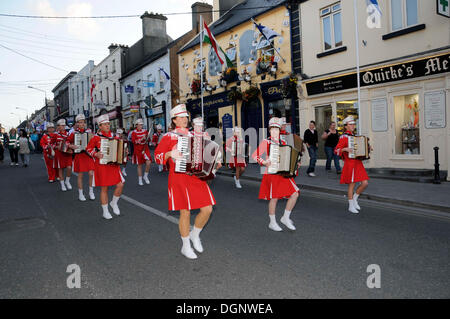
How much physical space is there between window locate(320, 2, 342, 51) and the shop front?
4.82ft

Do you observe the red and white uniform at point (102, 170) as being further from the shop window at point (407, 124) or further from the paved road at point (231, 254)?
the shop window at point (407, 124)

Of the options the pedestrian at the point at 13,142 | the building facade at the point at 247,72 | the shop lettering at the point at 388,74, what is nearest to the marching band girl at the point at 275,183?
the shop lettering at the point at 388,74

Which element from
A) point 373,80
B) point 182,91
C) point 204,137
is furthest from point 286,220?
point 182,91

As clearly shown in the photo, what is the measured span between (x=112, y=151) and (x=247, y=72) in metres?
12.8

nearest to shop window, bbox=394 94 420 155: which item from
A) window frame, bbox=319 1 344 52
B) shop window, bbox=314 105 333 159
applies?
shop window, bbox=314 105 333 159

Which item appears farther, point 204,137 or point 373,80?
point 373,80

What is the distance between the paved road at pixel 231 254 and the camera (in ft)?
11.1

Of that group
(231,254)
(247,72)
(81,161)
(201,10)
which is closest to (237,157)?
(81,161)

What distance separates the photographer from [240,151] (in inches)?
436

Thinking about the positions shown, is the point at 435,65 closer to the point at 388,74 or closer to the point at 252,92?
the point at 388,74

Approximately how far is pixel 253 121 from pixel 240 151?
25.1ft

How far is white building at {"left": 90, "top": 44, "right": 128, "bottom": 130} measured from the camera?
3428 centimetres

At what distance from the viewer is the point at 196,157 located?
3996 mm
